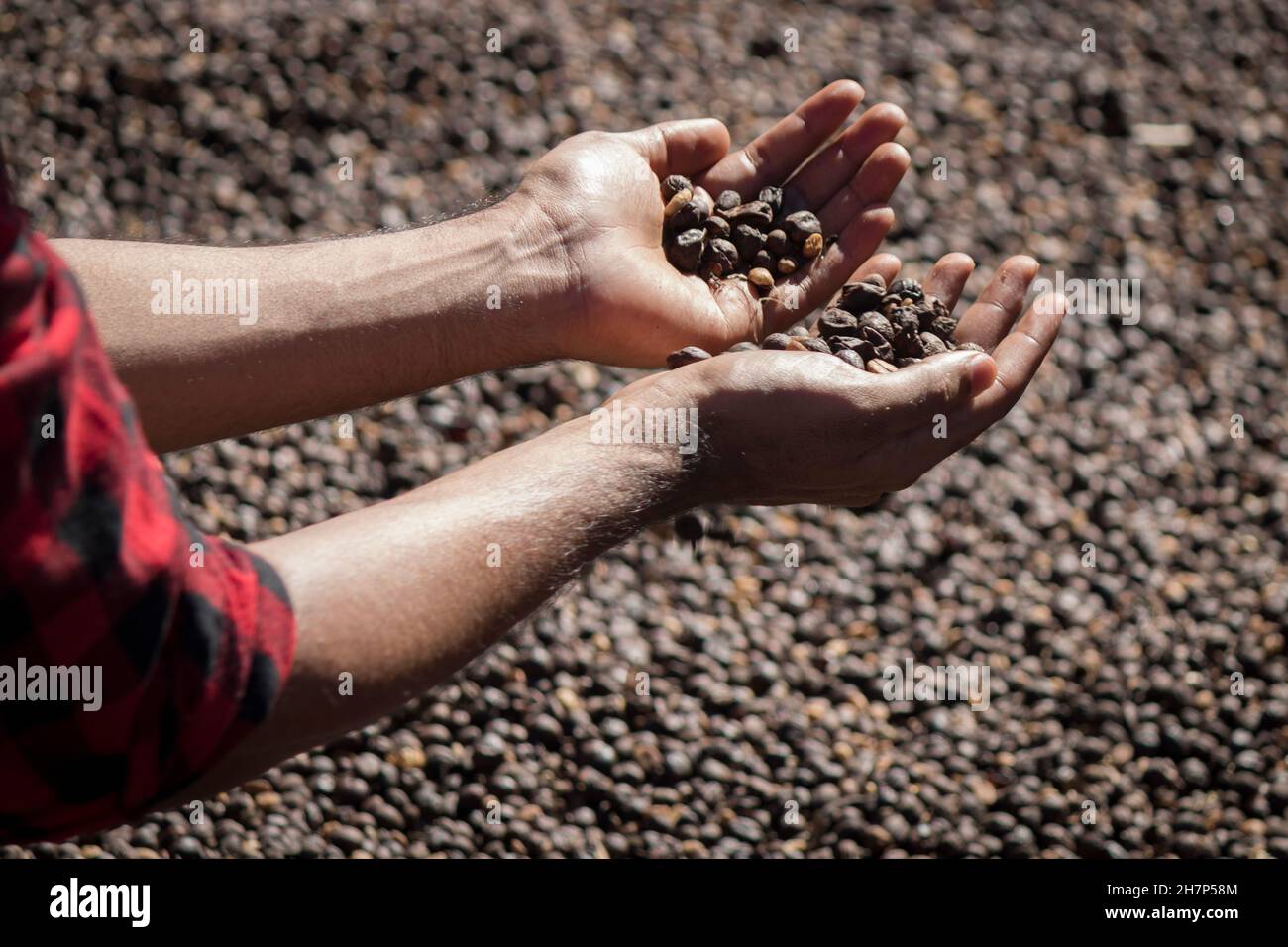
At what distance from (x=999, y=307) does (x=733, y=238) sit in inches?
23.3

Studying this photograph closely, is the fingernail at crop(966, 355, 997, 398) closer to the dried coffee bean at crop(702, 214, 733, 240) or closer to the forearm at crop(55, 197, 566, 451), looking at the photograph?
the dried coffee bean at crop(702, 214, 733, 240)

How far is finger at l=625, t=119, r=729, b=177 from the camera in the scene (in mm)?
2568

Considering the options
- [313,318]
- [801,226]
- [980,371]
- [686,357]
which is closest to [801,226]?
[801,226]

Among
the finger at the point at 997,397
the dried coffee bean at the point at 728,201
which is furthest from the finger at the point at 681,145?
the finger at the point at 997,397

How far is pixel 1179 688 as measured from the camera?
3.12 metres

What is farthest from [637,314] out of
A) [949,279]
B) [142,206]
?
[142,206]

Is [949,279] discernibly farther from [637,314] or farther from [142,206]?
[142,206]

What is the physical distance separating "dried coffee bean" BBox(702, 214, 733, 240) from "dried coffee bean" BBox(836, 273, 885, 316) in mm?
297

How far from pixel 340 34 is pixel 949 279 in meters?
2.95

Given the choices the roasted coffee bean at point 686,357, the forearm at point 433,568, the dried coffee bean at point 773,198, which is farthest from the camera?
the dried coffee bean at point 773,198

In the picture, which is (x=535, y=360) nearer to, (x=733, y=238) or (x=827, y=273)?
(x=733, y=238)

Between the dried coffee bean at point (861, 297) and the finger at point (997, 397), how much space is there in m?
0.28

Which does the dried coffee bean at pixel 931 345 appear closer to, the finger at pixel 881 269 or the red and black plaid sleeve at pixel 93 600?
the finger at pixel 881 269

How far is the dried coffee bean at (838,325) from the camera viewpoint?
2299mm
